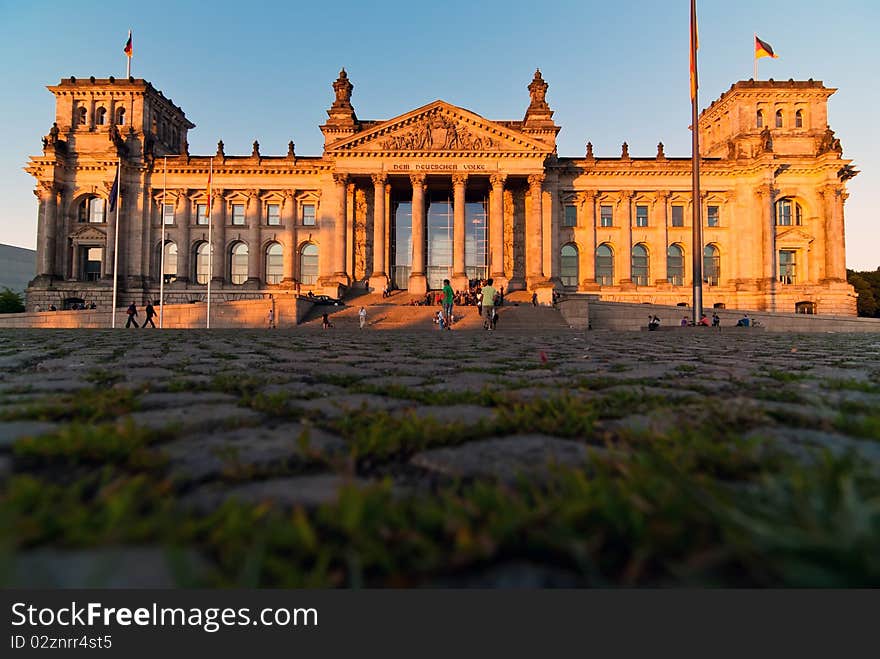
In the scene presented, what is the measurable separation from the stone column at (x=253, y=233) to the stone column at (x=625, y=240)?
29502 millimetres

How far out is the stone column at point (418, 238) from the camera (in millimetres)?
33656

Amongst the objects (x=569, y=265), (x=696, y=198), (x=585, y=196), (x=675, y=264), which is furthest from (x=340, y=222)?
(x=675, y=264)

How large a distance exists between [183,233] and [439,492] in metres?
45.1

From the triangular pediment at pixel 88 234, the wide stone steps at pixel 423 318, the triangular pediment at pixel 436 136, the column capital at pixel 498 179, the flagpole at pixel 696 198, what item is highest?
the triangular pediment at pixel 436 136

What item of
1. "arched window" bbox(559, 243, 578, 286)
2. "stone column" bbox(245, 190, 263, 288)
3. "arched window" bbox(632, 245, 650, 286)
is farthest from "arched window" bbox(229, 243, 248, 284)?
"arched window" bbox(632, 245, 650, 286)

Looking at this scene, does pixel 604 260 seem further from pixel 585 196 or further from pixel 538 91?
pixel 538 91

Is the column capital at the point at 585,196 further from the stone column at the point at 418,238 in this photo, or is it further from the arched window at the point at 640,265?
the stone column at the point at 418,238

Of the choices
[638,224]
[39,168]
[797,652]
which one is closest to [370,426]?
[797,652]

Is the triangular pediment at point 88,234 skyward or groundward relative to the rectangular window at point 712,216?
groundward

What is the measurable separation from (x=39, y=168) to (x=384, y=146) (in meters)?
27.8

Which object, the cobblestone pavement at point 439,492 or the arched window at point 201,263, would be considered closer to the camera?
the cobblestone pavement at point 439,492

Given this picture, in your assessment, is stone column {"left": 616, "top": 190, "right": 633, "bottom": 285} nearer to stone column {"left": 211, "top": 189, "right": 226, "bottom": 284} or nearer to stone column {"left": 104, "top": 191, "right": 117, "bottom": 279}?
stone column {"left": 211, "top": 189, "right": 226, "bottom": 284}

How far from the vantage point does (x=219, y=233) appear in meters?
40.4

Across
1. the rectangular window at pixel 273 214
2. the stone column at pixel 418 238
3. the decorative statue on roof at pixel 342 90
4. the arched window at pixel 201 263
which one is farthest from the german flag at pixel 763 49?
the arched window at pixel 201 263
